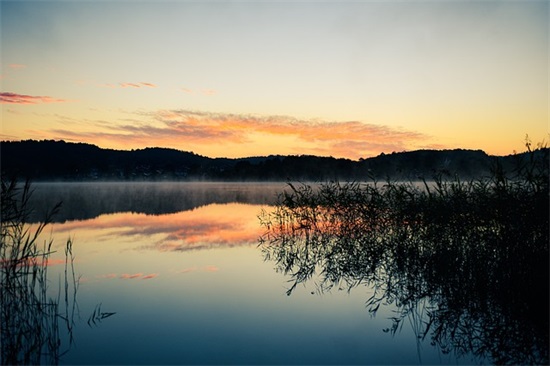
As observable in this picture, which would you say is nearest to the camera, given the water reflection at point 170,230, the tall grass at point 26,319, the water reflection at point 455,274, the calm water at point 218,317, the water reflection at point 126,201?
the tall grass at point 26,319

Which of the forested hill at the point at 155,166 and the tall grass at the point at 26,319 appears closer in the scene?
the tall grass at the point at 26,319

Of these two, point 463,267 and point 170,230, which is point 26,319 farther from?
point 170,230

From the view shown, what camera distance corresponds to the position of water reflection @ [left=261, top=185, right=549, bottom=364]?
669 centimetres

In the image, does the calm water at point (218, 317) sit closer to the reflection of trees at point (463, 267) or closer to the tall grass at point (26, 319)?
the tall grass at point (26, 319)

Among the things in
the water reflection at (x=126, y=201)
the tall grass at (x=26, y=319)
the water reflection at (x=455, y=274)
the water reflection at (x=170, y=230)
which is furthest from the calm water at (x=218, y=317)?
the water reflection at (x=126, y=201)

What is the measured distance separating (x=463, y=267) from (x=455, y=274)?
33 centimetres

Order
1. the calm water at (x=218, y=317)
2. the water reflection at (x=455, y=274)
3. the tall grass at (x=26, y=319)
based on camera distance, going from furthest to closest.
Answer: the water reflection at (x=455, y=274)
the calm water at (x=218, y=317)
the tall grass at (x=26, y=319)

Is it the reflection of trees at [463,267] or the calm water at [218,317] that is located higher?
the reflection of trees at [463,267]

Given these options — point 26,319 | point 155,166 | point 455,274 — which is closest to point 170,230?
point 26,319

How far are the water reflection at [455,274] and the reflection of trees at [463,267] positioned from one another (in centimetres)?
2

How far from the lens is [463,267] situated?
30.8 ft

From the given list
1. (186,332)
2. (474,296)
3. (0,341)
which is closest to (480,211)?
(474,296)

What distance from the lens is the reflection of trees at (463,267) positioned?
6.80 metres

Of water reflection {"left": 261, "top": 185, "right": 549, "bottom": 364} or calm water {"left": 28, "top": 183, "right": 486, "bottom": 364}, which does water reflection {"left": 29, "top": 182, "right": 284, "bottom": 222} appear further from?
water reflection {"left": 261, "top": 185, "right": 549, "bottom": 364}
